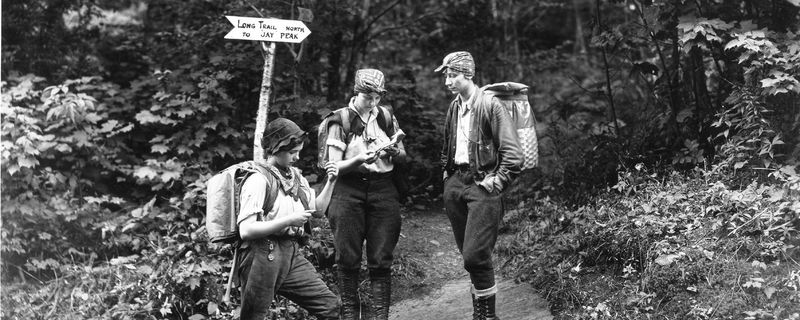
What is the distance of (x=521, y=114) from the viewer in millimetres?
5820

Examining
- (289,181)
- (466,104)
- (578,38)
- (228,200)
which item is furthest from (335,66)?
(578,38)

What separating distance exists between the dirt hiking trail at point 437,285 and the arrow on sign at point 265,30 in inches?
111

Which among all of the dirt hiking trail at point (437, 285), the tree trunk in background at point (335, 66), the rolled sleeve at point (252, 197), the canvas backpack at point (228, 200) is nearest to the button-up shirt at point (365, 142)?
the canvas backpack at point (228, 200)

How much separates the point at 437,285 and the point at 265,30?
316cm

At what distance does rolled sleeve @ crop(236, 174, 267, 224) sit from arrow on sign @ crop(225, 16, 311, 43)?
1.91 meters

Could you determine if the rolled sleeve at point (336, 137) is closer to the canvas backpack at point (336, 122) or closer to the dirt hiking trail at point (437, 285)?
the canvas backpack at point (336, 122)

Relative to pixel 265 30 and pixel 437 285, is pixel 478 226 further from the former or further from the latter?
pixel 265 30

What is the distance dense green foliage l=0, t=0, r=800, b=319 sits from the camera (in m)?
6.34

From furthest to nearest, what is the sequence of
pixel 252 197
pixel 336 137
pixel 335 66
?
pixel 335 66, pixel 336 137, pixel 252 197

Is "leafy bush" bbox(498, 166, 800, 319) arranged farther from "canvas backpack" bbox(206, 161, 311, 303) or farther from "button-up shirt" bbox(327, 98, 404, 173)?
"canvas backpack" bbox(206, 161, 311, 303)

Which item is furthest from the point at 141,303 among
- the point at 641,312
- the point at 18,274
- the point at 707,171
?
the point at 707,171

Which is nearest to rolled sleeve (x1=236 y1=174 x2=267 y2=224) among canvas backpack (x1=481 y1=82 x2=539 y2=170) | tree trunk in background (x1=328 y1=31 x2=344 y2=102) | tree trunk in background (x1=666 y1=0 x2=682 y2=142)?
canvas backpack (x1=481 y1=82 x2=539 y2=170)

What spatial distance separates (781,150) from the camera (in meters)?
7.07

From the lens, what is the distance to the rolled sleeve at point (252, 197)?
4716mm
